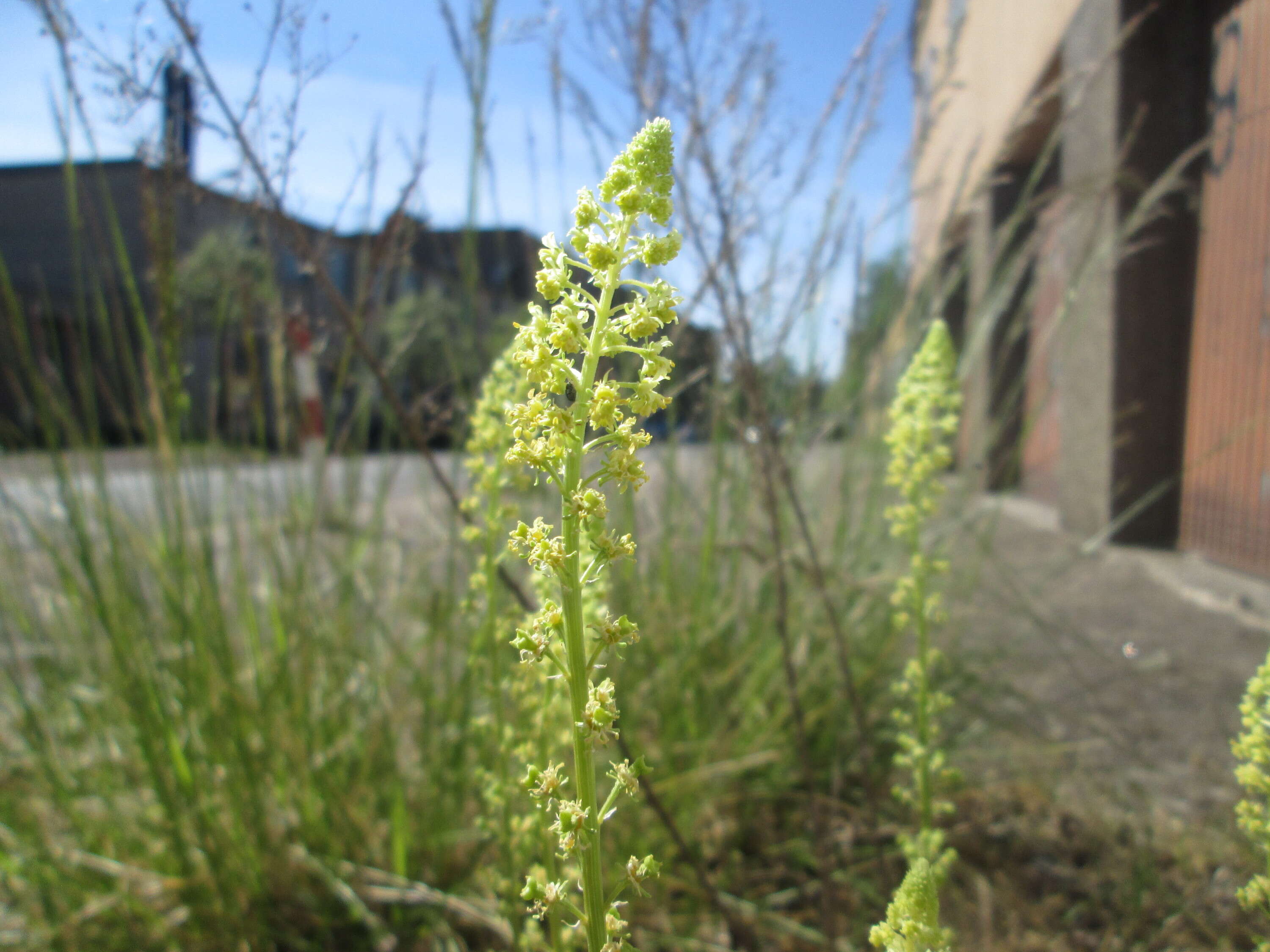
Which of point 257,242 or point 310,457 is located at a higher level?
point 257,242

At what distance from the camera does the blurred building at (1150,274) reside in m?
3.34

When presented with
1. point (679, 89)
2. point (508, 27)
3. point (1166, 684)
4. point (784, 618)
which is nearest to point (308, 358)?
point (508, 27)

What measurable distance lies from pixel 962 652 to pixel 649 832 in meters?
1.44

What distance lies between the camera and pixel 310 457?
103 inches

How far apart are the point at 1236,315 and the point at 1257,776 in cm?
405

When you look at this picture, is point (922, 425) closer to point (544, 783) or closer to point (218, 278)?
point (544, 783)

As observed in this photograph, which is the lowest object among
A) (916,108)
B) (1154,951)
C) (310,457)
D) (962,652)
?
(1154,951)

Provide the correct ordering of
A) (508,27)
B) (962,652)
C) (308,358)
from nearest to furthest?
(508,27) → (308,358) → (962,652)

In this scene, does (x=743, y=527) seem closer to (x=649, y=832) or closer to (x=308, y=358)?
(x=649, y=832)

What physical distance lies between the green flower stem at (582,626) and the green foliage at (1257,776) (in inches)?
Answer: 26.2

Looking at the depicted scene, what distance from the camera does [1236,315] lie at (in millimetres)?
4066

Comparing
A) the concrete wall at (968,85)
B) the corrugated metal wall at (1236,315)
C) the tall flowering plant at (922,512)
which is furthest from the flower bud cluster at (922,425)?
the corrugated metal wall at (1236,315)

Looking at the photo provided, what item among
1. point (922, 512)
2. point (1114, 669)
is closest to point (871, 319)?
point (1114, 669)

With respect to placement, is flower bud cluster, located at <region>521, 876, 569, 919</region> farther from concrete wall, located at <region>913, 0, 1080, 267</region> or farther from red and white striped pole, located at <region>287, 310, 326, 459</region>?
concrete wall, located at <region>913, 0, 1080, 267</region>
